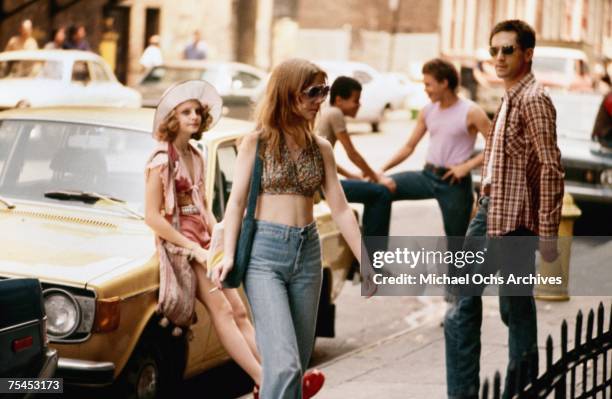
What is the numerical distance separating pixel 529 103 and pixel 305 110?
1.24m

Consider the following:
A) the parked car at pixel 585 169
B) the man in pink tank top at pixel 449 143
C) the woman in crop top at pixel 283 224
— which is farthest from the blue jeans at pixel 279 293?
the parked car at pixel 585 169

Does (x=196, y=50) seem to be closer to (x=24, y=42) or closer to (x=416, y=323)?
(x=24, y=42)

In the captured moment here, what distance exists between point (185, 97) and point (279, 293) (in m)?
1.91

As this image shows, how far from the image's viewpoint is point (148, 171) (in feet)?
22.3

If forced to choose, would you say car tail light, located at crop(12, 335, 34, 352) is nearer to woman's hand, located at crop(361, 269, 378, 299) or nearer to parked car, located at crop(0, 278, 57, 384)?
parked car, located at crop(0, 278, 57, 384)

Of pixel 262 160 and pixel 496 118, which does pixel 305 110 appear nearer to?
pixel 262 160

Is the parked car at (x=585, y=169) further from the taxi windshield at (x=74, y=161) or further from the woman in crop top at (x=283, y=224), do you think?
the woman in crop top at (x=283, y=224)

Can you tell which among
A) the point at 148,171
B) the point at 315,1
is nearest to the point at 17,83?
the point at 148,171

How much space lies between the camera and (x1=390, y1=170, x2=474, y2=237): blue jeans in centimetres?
947

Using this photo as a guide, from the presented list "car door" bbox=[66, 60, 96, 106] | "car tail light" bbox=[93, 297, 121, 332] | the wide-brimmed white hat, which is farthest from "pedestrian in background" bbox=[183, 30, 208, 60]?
"car tail light" bbox=[93, 297, 121, 332]

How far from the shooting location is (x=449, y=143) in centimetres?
940

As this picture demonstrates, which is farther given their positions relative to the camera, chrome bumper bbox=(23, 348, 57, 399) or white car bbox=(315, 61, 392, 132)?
white car bbox=(315, 61, 392, 132)

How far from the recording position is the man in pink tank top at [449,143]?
365 inches

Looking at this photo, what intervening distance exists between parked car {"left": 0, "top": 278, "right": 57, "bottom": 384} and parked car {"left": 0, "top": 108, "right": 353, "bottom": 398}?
128 centimetres
